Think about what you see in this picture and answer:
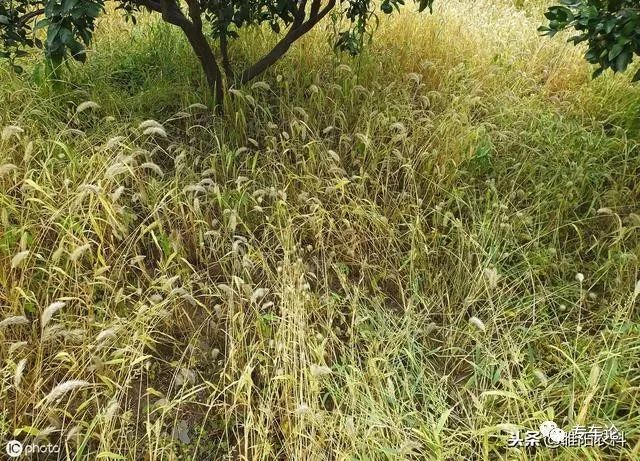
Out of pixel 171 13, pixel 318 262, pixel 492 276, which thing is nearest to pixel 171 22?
pixel 171 13

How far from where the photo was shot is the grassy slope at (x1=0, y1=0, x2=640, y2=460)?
1602 millimetres

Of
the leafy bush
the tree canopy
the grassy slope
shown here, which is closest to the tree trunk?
the tree canopy

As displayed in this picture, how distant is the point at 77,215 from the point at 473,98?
7.32 feet

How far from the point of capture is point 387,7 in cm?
262

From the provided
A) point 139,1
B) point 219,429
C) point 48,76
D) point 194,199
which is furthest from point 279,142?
point 219,429

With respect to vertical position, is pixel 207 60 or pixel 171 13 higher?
pixel 171 13

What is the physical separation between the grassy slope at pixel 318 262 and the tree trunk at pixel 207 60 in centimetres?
13

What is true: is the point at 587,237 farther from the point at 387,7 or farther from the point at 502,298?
the point at 387,7

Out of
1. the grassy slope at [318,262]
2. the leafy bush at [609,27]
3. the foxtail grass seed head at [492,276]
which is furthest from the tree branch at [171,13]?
the foxtail grass seed head at [492,276]

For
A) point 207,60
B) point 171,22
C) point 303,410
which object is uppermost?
point 171,22

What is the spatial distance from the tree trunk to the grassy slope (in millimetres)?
129

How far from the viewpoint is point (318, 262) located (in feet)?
7.26

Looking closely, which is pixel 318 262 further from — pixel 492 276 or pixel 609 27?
pixel 609 27

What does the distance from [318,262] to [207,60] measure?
1350 millimetres
